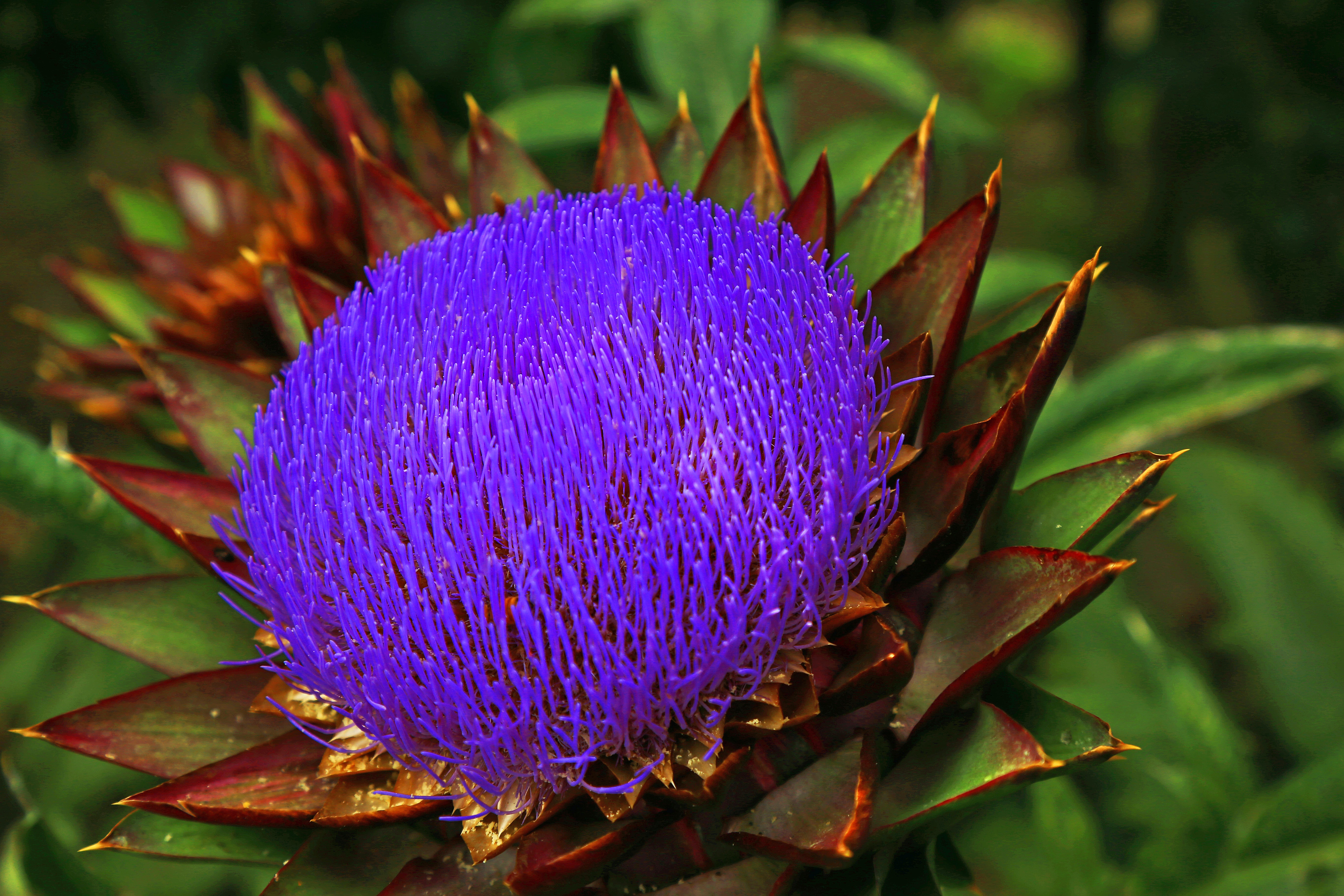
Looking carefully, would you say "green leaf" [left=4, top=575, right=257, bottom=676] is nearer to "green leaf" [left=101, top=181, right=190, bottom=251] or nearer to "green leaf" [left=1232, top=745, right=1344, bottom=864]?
"green leaf" [left=101, top=181, right=190, bottom=251]

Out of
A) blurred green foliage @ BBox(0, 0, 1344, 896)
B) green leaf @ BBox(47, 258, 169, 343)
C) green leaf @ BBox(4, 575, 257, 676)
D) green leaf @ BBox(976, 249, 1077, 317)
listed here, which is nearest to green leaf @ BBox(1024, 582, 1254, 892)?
blurred green foliage @ BBox(0, 0, 1344, 896)

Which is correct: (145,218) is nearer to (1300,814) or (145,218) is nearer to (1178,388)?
(1178,388)

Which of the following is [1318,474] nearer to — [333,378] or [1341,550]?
[1341,550]

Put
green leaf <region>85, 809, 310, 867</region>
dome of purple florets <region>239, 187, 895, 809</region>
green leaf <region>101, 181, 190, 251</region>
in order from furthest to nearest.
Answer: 1. green leaf <region>101, 181, 190, 251</region>
2. green leaf <region>85, 809, 310, 867</region>
3. dome of purple florets <region>239, 187, 895, 809</region>

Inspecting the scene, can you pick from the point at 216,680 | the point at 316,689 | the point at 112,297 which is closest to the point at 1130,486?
the point at 316,689

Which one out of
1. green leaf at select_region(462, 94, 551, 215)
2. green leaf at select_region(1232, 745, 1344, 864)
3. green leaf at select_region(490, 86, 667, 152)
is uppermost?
green leaf at select_region(462, 94, 551, 215)

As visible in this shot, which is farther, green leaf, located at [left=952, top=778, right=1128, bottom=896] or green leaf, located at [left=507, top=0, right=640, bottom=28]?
green leaf, located at [left=507, top=0, right=640, bottom=28]
